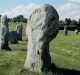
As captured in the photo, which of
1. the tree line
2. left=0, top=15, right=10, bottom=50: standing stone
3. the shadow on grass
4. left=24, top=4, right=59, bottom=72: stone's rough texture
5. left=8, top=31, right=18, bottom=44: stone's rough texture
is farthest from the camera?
the tree line

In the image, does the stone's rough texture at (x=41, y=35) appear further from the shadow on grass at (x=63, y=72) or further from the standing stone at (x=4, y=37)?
the standing stone at (x=4, y=37)

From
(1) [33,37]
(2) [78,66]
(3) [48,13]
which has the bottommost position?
(2) [78,66]

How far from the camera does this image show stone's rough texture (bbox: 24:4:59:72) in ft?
44.7

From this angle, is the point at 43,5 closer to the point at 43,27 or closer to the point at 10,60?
the point at 43,27

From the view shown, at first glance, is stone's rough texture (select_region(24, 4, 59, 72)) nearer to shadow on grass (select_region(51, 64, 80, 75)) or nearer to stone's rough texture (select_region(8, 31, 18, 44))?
shadow on grass (select_region(51, 64, 80, 75))

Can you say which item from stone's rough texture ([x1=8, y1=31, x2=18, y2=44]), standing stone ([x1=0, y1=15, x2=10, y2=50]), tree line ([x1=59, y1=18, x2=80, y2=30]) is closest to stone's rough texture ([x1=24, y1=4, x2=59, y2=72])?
standing stone ([x1=0, y1=15, x2=10, y2=50])

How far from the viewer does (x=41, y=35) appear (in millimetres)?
13625

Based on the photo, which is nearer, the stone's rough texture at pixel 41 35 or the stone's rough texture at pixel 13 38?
the stone's rough texture at pixel 41 35

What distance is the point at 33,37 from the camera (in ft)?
45.6

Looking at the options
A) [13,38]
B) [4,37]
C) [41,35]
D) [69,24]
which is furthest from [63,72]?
[69,24]

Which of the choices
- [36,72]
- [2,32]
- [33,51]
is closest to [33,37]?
[33,51]

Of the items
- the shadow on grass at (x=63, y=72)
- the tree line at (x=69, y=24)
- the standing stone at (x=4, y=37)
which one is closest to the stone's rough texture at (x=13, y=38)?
the standing stone at (x=4, y=37)

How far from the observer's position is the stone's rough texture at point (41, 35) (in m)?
13.6

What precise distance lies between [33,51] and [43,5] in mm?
1833
